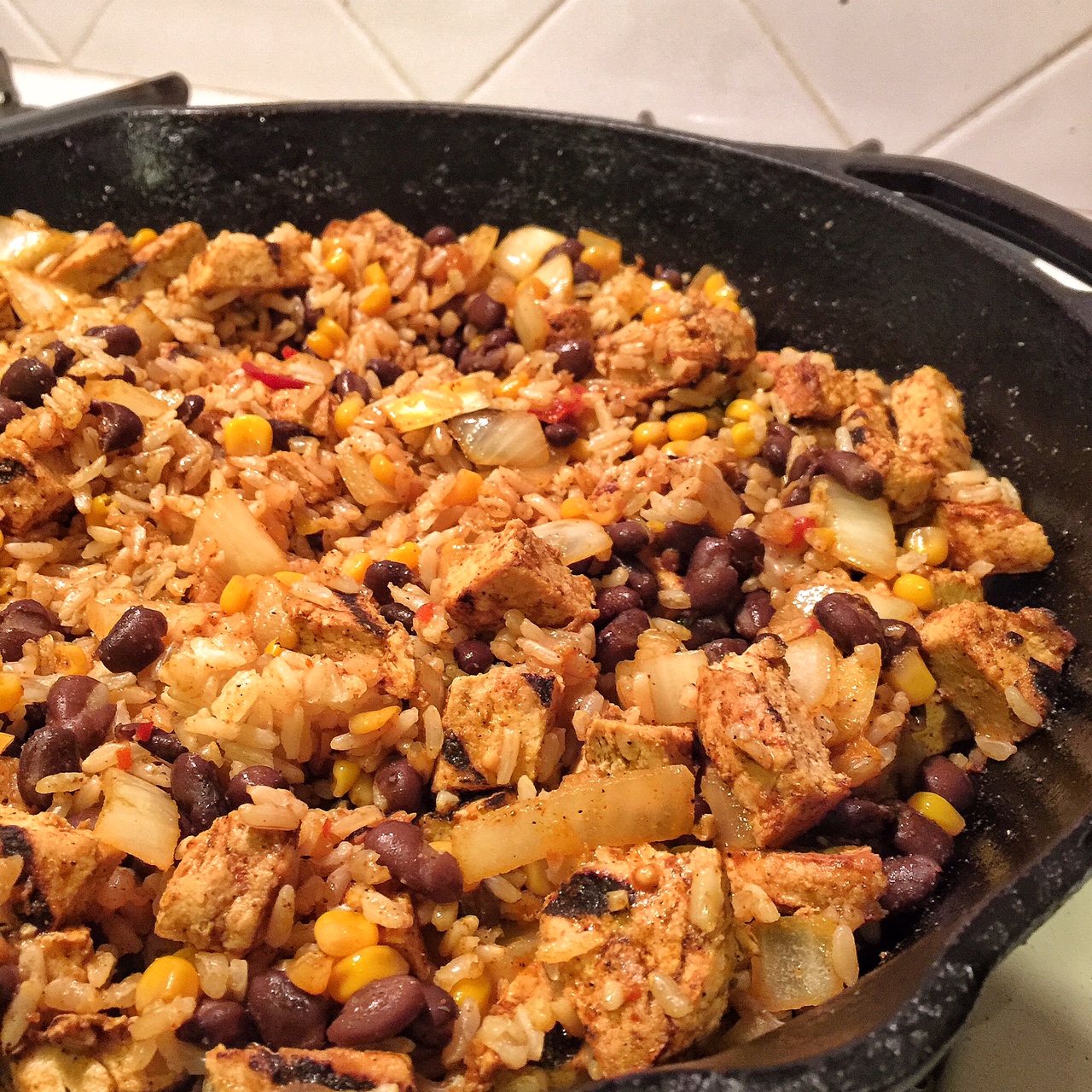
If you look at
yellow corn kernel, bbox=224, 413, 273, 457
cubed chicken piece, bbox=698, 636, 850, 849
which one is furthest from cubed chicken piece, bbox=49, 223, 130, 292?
cubed chicken piece, bbox=698, 636, 850, 849

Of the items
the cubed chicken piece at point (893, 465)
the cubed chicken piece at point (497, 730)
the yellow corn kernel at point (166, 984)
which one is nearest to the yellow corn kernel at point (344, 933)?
the yellow corn kernel at point (166, 984)

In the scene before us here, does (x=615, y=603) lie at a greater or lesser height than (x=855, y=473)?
lesser

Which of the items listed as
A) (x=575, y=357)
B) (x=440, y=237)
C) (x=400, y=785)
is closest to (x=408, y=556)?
(x=400, y=785)

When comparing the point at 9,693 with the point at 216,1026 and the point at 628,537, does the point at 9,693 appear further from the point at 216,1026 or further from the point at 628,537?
the point at 628,537

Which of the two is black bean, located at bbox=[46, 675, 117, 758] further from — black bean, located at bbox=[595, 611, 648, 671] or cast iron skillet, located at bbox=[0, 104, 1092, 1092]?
cast iron skillet, located at bbox=[0, 104, 1092, 1092]

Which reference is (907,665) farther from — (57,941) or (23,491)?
(23,491)

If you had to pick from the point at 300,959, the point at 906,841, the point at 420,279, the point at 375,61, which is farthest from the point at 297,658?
the point at 375,61
